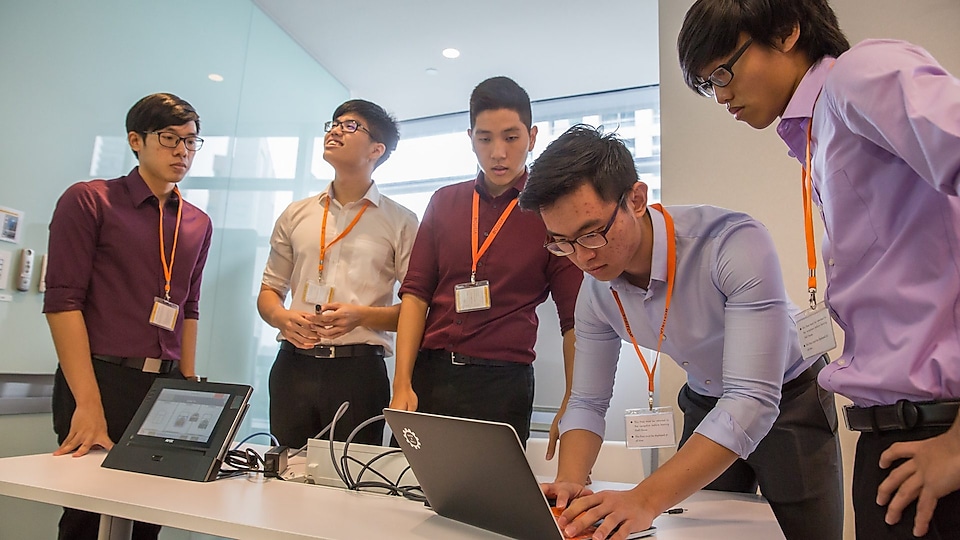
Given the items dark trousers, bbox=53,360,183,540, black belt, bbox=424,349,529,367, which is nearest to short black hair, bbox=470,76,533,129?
black belt, bbox=424,349,529,367

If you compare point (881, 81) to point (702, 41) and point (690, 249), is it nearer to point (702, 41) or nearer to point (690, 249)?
point (702, 41)

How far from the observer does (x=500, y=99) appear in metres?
1.93

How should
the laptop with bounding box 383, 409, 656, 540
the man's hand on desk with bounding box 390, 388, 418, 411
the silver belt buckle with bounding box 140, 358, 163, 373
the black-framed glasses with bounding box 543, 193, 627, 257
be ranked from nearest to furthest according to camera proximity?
the laptop with bounding box 383, 409, 656, 540 → the black-framed glasses with bounding box 543, 193, 627, 257 → the man's hand on desk with bounding box 390, 388, 418, 411 → the silver belt buckle with bounding box 140, 358, 163, 373

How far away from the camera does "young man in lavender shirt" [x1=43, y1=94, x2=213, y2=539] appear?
1702mm

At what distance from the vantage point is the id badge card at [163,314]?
75.9 inches

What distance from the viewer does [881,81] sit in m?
0.74

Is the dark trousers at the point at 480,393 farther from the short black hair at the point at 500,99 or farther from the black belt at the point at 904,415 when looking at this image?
the black belt at the point at 904,415

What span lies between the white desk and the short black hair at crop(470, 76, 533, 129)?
1244mm

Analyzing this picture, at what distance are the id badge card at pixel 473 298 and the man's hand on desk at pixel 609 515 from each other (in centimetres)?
89

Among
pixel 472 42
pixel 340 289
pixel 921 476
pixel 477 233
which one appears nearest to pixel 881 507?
pixel 921 476

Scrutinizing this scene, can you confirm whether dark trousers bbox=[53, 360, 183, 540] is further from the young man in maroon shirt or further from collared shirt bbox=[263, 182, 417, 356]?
the young man in maroon shirt

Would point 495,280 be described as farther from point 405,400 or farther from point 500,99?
point 500,99

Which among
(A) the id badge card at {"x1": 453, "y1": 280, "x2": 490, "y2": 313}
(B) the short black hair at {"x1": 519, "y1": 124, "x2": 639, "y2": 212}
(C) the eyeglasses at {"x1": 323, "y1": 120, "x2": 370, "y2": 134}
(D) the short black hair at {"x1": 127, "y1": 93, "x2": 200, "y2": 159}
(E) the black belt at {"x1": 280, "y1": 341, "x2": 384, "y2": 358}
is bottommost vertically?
(E) the black belt at {"x1": 280, "y1": 341, "x2": 384, "y2": 358}

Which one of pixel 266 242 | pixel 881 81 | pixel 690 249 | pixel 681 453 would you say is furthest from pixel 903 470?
pixel 266 242
